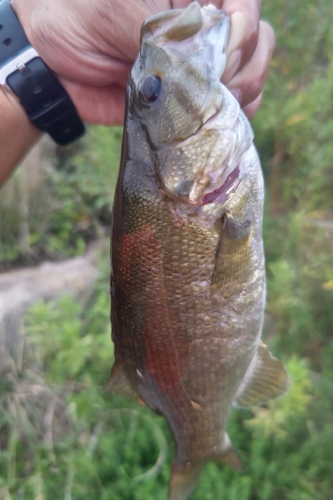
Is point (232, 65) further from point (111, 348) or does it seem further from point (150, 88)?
point (111, 348)

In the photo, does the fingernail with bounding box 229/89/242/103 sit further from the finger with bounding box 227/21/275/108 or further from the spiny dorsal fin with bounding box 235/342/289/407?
the spiny dorsal fin with bounding box 235/342/289/407

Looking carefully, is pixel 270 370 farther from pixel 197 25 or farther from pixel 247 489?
pixel 197 25

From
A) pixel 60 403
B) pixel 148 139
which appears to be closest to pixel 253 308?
pixel 148 139

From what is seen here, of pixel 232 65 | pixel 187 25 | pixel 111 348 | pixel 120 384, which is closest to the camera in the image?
pixel 187 25

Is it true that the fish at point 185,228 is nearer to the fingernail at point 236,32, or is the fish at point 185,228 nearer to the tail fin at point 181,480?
the fingernail at point 236,32

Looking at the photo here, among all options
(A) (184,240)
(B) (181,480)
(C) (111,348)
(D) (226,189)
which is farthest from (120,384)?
(C) (111,348)
